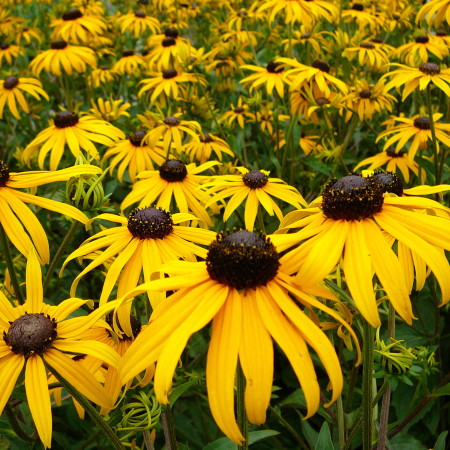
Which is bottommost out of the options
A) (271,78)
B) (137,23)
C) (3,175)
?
(3,175)

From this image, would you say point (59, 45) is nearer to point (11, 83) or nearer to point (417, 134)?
point (11, 83)

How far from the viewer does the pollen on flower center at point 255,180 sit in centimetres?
220

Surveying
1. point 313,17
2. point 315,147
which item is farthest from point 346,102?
point 313,17

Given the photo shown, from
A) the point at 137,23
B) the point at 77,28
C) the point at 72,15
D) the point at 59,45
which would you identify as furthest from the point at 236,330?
the point at 137,23

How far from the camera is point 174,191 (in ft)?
7.22

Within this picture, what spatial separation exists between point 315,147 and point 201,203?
1.05 meters

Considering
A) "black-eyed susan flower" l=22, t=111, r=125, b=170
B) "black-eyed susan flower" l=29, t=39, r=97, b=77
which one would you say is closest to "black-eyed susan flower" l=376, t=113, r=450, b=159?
"black-eyed susan flower" l=22, t=111, r=125, b=170

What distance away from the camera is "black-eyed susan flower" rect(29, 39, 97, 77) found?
3.71 metres

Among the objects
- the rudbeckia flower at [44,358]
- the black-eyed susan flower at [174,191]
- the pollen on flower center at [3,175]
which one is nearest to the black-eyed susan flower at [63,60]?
the black-eyed susan flower at [174,191]

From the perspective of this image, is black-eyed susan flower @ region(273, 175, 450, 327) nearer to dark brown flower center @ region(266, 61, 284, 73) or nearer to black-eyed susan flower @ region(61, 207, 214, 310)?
black-eyed susan flower @ region(61, 207, 214, 310)

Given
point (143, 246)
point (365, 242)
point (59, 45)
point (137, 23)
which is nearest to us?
point (365, 242)

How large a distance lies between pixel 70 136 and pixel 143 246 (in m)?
1.40

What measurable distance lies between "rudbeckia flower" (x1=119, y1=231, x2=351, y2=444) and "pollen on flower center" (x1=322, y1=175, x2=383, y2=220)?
21 centimetres

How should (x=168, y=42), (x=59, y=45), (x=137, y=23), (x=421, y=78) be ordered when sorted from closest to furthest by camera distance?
1. (x=421, y=78)
2. (x=59, y=45)
3. (x=168, y=42)
4. (x=137, y=23)
